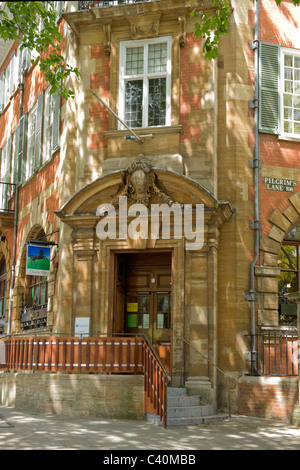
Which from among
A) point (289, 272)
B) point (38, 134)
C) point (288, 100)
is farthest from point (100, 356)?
point (38, 134)

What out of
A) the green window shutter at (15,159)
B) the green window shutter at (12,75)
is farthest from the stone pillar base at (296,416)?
the green window shutter at (12,75)

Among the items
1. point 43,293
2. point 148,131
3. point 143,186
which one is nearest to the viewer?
point 143,186

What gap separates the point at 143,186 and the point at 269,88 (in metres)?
4.04

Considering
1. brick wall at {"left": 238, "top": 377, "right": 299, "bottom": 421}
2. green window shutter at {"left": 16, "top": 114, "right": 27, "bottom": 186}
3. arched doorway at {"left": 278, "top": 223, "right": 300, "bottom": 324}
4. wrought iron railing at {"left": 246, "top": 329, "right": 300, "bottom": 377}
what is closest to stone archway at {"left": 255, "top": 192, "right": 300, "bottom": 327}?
wrought iron railing at {"left": 246, "top": 329, "right": 300, "bottom": 377}

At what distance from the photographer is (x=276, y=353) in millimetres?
14375

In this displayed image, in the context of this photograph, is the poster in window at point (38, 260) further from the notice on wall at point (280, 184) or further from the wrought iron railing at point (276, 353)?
the notice on wall at point (280, 184)

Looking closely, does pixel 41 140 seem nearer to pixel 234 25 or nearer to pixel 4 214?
pixel 4 214

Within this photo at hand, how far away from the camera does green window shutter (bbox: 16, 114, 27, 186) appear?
20797 millimetres

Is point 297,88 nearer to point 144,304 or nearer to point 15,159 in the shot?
point 144,304

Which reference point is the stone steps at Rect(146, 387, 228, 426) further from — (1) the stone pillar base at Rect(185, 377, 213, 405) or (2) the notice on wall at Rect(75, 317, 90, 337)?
(2) the notice on wall at Rect(75, 317, 90, 337)

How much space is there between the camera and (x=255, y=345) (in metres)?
14.2

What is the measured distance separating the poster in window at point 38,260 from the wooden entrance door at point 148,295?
2093mm

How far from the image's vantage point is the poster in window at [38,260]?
16141 mm

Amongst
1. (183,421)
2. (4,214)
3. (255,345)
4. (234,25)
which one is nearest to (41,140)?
(4,214)
